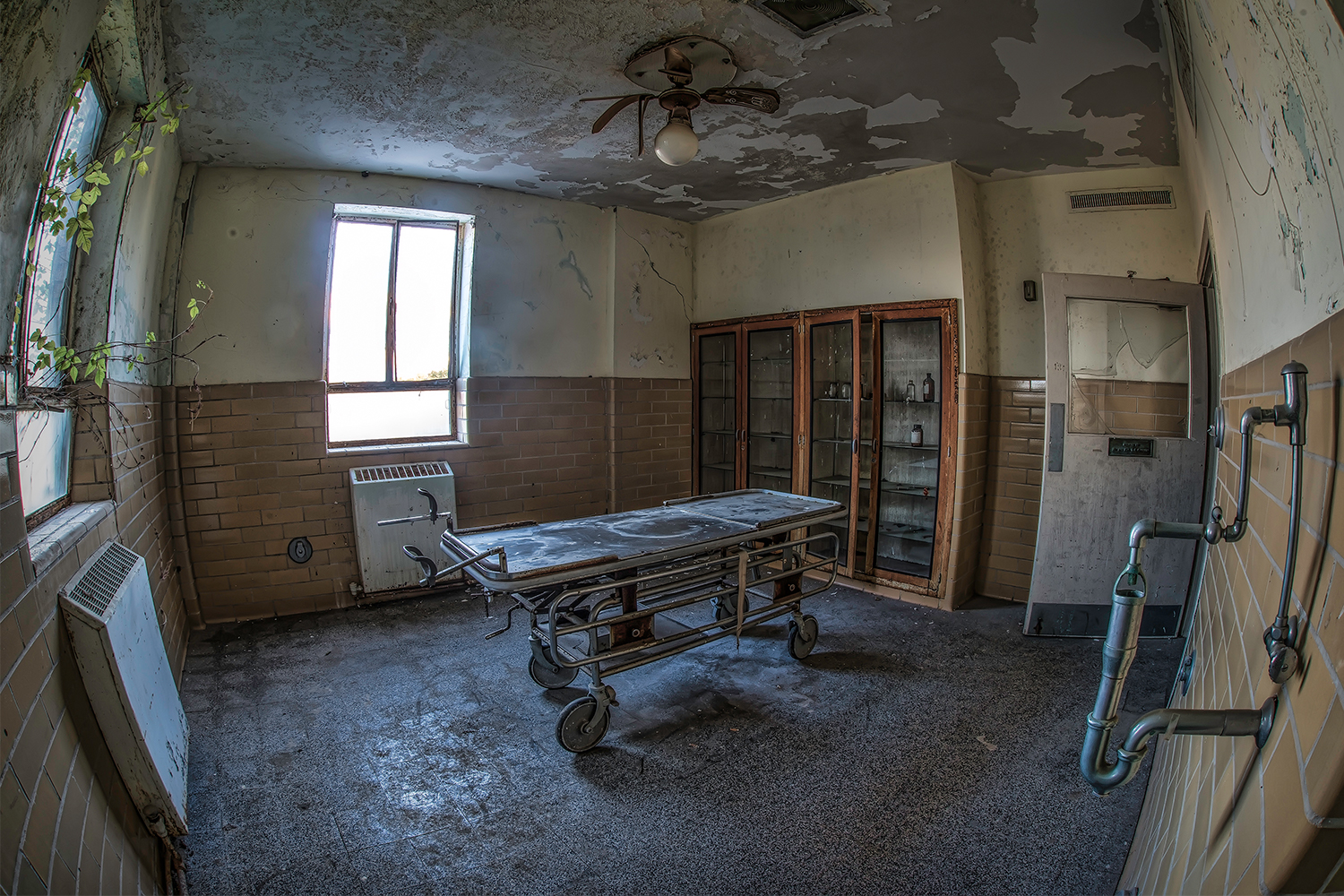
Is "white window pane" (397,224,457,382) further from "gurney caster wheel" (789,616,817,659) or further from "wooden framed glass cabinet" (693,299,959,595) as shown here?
"gurney caster wheel" (789,616,817,659)

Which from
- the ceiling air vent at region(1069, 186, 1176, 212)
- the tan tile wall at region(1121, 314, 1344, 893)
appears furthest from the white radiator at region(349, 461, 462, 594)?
the ceiling air vent at region(1069, 186, 1176, 212)

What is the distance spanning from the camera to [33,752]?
128cm

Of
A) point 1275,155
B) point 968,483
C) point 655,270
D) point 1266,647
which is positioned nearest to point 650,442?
point 655,270

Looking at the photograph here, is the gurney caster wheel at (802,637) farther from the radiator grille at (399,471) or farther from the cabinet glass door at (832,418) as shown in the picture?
the radiator grille at (399,471)

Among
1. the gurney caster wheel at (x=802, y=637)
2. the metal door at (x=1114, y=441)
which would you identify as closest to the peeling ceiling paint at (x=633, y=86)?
the metal door at (x=1114, y=441)

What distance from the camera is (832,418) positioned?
5.08 meters

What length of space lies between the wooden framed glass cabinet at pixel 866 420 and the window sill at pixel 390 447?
2.38 meters

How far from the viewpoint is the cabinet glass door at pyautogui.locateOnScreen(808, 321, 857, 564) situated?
492 centimetres

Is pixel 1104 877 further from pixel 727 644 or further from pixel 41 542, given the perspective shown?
pixel 41 542

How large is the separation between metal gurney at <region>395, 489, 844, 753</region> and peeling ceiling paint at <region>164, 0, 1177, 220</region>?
6.87 feet

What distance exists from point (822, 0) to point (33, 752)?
3.15 metres

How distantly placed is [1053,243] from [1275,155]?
11.3 ft

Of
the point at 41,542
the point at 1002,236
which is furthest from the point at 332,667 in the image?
the point at 1002,236

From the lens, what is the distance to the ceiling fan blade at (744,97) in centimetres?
302
